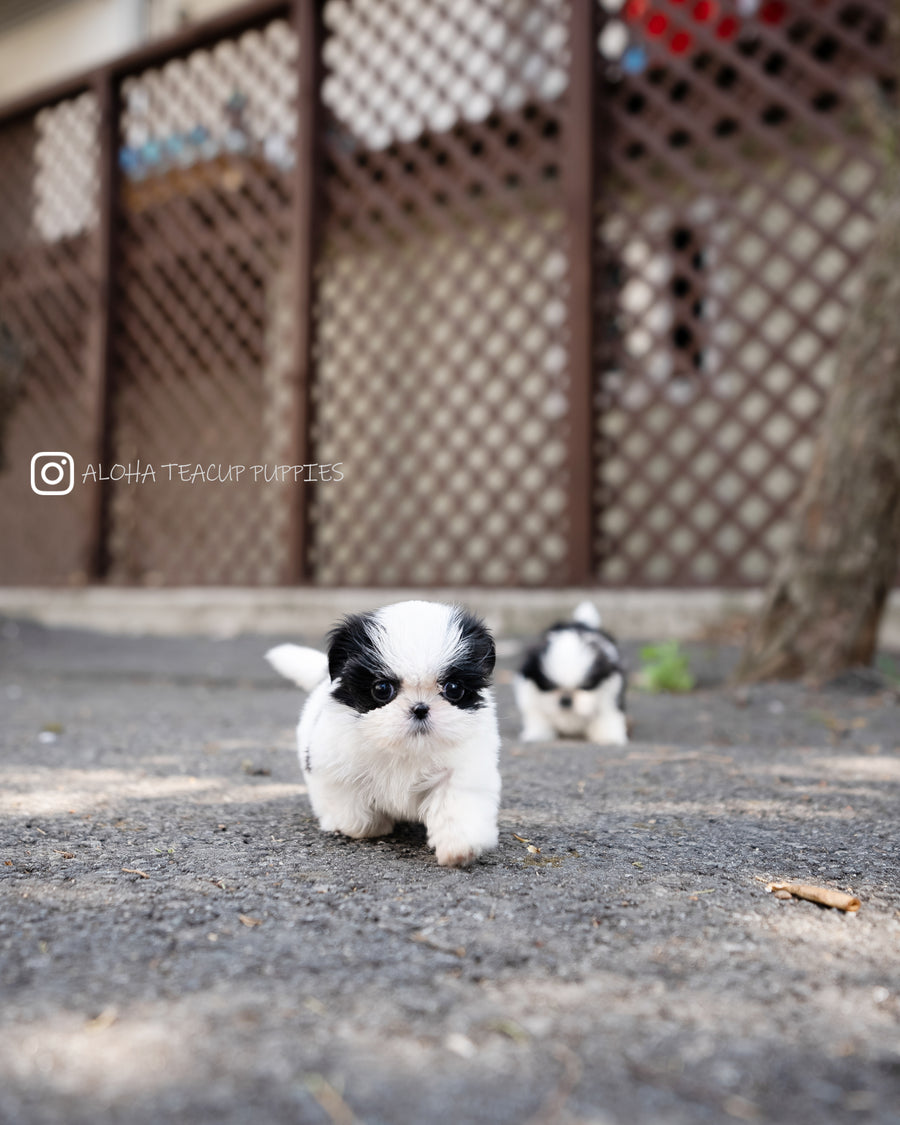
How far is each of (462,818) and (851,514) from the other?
2.74 metres

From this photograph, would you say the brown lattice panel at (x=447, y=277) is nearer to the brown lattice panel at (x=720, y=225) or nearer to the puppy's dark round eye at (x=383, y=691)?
the brown lattice panel at (x=720, y=225)

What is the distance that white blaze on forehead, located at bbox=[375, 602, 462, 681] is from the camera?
1.59 meters

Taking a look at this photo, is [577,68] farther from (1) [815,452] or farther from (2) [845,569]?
(2) [845,569]

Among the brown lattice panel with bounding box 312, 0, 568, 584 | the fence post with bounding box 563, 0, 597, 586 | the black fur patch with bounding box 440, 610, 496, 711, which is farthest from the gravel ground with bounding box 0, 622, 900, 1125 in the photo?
the brown lattice panel with bounding box 312, 0, 568, 584

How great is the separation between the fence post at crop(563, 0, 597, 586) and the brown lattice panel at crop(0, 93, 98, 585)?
14.5ft

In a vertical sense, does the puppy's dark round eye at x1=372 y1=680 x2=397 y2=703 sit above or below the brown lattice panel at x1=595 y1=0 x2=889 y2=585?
below

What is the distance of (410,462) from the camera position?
8352mm

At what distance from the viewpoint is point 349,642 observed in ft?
5.49

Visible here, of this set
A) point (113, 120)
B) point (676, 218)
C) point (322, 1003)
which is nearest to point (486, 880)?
point (322, 1003)

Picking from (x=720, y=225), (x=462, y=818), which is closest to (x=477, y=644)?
(x=462, y=818)

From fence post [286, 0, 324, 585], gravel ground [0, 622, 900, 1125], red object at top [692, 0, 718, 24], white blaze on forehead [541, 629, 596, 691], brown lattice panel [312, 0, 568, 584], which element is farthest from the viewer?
fence post [286, 0, 324, 585]

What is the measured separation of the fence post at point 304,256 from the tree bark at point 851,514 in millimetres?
3874

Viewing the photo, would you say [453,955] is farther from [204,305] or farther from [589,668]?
[204,305]

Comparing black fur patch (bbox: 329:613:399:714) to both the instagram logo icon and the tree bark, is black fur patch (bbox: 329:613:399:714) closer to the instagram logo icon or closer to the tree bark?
the tree bark
